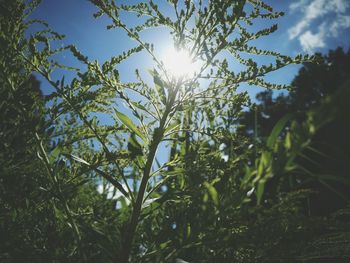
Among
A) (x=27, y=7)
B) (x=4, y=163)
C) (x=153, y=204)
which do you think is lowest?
(x=153, y=204)

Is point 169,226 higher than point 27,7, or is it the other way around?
point 27,7

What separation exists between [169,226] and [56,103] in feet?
5.12

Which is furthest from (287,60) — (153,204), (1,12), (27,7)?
(27,7)

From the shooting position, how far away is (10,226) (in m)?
2.09

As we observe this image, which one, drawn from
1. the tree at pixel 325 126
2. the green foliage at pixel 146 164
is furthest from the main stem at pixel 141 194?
the tree at pixel 325 126

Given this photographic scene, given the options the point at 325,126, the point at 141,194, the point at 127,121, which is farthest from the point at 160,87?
the point at 325,126

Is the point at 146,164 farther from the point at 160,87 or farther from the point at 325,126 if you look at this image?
the point at 325,126

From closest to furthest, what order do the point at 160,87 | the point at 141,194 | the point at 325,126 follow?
the point at 141,194 → the point at 160,87 → the point at 325,126

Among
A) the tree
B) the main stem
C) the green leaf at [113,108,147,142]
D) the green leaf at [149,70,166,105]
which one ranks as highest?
the tree

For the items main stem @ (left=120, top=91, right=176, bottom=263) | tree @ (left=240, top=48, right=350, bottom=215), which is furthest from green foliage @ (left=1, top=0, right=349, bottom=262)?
tree @ (left=240, top=48, right=350, bottom=215)

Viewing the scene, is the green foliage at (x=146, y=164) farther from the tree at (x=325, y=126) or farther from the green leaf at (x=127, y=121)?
the tree at (x=325, y=126)

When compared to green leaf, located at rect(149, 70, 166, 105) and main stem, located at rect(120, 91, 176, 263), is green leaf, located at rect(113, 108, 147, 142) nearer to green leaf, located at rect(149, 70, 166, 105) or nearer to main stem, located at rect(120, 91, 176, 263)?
main stem, located at rect(120, 91, 176, 263)

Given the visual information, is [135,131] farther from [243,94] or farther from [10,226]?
[10,226]

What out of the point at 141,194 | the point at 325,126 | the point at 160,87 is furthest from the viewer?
the point at 325,126
